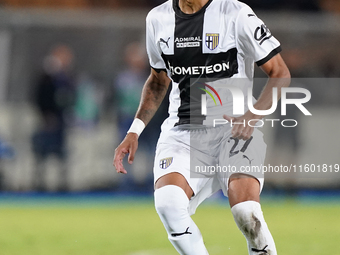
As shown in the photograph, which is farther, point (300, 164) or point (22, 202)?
point (300, 164)

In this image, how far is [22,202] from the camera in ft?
34.2

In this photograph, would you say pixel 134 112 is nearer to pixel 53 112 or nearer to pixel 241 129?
pixel 53 112

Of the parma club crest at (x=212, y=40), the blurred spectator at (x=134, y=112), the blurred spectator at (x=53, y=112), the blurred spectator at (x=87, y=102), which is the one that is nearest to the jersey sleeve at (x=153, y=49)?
the parma club crest at (x=212, y=40)

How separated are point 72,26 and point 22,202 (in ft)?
11.8

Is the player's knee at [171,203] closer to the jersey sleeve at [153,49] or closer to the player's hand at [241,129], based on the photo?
the player's hand at [241,129]

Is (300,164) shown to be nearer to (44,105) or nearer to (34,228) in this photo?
(44,105)

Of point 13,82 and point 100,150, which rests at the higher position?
point 13,82

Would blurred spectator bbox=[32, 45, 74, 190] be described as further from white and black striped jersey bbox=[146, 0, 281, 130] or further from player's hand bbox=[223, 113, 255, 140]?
player's hand bbox=[223, 113, 255, 140]

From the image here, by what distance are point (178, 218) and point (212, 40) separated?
3.78 feet

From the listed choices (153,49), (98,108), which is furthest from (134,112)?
(153,49)

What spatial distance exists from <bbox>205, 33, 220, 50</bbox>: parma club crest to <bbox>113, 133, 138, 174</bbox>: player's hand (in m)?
0.81

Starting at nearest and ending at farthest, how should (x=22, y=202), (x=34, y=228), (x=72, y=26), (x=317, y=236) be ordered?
(x=317, y=236) < (x=34, y=228) < (x=22, y=202) < (x=72, y=26)

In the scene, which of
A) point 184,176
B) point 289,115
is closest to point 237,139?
point 184,176

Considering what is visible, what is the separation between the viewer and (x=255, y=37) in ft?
12.8
